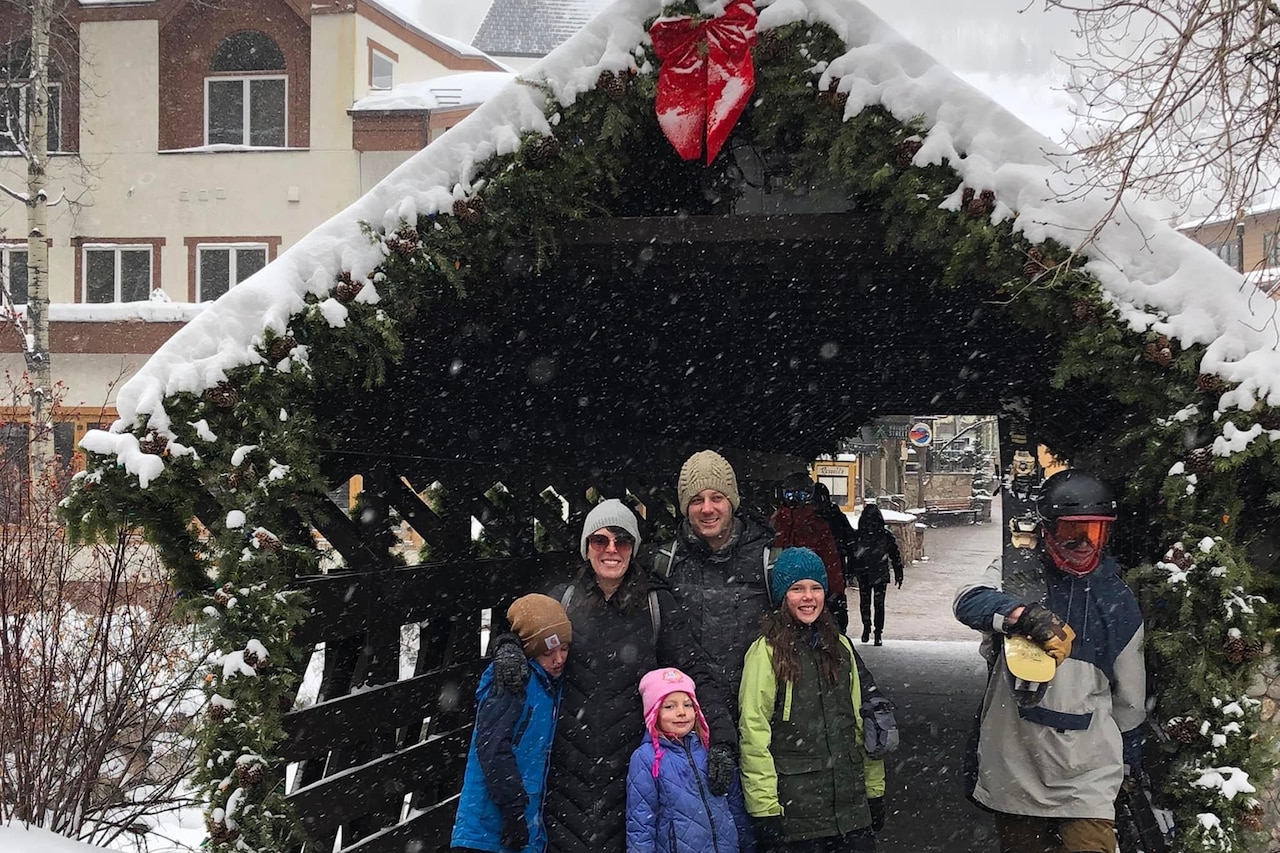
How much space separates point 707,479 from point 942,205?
140cm

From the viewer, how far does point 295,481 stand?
13.6 ft

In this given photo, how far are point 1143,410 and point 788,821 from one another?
2.18 m

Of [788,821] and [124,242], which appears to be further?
[124,242]

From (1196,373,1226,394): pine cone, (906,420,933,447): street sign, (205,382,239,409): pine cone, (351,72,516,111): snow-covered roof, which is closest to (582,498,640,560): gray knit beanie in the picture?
(205,382,239,409): pine cone

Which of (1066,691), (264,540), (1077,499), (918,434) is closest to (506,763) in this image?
(264,540)

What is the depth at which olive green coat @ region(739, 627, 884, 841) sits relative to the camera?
4082 mm

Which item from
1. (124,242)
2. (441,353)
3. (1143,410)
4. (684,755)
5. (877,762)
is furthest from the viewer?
(124,242)

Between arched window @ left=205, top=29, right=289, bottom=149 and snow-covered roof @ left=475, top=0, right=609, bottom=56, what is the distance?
27345 mm

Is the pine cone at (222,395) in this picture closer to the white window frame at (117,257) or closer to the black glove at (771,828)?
the black glove at (771,828)

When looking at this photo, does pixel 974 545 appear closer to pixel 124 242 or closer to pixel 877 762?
pixel 124 242

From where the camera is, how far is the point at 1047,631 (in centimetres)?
394

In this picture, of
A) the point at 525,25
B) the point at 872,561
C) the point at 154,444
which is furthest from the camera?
the point at 525,25

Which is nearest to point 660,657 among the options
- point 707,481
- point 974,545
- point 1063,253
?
point 707,481

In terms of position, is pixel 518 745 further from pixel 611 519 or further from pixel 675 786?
pixel 611 519
